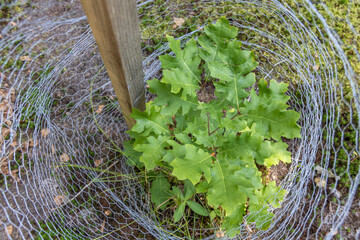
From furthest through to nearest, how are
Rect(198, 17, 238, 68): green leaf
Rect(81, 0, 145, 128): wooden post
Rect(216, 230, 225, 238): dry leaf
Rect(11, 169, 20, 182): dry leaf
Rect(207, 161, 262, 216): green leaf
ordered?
Rect(11, 169, 20, 182): dry leaf < Rect(216, 230, 225, 238): dry leaf < Rect(198, 17, 238, 68): green leaf < Rect(207, 161, 262, 216): green leaf < Rect(81, 0, 145, 128): wooden post

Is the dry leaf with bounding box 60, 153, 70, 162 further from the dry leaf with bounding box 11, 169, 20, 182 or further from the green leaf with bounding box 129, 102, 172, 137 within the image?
the green leaf with bounding box 129, 102, 172, 137

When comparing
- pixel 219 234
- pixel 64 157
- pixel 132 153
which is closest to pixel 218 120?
pixel 132 153

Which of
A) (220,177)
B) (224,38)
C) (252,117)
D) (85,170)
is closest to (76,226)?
(85,170)

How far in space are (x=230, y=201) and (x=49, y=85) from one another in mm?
1917

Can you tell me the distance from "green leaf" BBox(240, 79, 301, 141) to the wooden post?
0.59 meters

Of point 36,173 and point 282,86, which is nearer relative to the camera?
point 282,86

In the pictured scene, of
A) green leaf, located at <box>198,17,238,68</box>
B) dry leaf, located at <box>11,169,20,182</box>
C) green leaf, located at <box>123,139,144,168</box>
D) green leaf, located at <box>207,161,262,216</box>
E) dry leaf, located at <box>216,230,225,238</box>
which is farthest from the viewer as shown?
dry leaf, located at <box>11,169,20,182</box>

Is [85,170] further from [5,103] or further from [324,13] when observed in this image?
[324,13]

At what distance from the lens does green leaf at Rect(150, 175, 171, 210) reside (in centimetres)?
186

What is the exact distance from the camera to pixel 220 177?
1245mm

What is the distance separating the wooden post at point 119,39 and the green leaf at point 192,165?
0.42 meters

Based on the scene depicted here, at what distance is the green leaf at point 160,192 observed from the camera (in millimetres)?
1858

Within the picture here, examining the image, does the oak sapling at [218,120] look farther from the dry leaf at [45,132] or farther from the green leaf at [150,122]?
the dry leaf at [45,132]

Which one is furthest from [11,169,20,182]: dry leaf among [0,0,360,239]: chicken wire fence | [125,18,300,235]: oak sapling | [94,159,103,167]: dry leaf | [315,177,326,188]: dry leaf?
[315,177,326,188]: dry leaf
